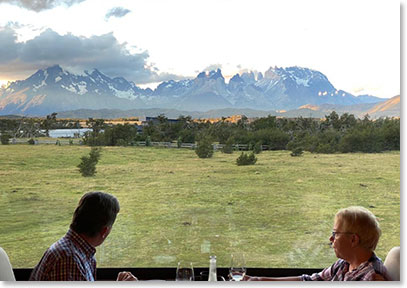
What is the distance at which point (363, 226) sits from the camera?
6.12 feet

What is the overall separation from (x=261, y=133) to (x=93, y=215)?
1699mm

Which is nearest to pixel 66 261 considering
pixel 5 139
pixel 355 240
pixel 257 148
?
pixel 355 240

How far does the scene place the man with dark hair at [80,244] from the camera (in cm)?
174

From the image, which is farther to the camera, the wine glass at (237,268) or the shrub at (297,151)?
the shrub at (297,151)

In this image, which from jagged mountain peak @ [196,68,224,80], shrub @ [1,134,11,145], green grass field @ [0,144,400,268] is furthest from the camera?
jagged mountain peak @ [196,68,224,80]

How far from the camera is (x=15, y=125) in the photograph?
3.23 meters

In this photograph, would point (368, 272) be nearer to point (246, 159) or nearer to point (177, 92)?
point (246, 159)

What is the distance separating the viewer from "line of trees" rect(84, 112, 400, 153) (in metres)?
3.14

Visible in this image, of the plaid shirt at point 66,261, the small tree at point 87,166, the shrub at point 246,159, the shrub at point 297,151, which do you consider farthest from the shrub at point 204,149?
the plaid shirt at point 66,261

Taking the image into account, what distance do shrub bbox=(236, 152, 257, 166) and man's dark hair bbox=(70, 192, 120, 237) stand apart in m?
1.47

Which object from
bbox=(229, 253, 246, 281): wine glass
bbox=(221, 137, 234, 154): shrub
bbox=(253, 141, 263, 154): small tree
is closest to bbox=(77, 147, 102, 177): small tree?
bbox=(221, 137, 234, 154): shrub

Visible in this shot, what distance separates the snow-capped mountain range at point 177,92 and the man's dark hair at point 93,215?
154 cm

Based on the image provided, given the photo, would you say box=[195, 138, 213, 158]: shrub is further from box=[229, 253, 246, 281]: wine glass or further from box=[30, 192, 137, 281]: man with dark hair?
box=[30, 192, 137, 281]: man with dark hair

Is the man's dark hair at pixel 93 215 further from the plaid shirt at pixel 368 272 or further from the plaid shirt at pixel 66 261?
the plaid shirt at pixel 368 272
